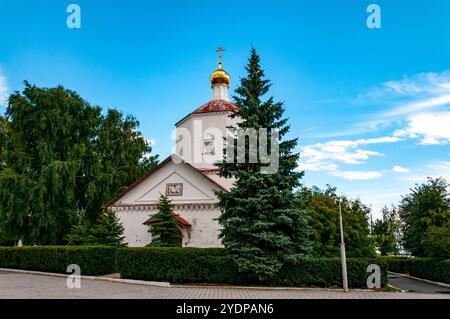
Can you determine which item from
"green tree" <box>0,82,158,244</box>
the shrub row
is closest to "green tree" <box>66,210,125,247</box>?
"green tree" <box>0,82,158,244</box>

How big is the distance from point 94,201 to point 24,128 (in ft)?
24.4

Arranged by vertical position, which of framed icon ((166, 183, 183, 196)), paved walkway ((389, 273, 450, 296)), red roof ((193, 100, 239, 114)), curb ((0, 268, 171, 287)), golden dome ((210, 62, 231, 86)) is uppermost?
golden dome ((210, 62, 231, 86))

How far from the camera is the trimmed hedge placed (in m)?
21.0

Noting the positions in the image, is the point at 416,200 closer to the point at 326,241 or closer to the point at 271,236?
the point at 326,241

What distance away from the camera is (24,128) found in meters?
28.6

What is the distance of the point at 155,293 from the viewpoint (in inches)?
558

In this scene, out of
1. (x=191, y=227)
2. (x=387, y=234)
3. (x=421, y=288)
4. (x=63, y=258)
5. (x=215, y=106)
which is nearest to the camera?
(x=421, y=288)

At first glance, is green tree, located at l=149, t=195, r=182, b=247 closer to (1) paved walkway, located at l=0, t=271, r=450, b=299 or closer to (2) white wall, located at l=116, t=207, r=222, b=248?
(2) white wall, located at l=116, t=207, r=222, b=248

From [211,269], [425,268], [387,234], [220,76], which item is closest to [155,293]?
[211,269]

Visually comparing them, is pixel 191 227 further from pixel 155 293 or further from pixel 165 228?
pixel 155 293

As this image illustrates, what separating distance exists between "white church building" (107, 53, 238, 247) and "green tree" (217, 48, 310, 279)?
12.5 feet

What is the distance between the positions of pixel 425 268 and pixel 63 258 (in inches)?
843

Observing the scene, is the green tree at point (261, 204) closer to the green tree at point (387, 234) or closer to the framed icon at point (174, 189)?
the framed icon at point (174, 189)
